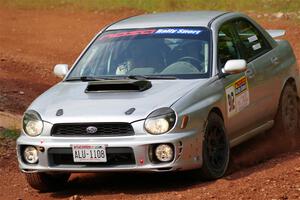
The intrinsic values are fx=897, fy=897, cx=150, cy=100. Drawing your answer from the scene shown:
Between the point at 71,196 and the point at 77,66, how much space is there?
157cm

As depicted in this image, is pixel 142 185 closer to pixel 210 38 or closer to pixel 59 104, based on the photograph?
pixel 59 104

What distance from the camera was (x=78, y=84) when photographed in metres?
8.53

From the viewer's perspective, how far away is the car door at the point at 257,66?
9.03 m

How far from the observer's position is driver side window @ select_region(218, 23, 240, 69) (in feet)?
28.9

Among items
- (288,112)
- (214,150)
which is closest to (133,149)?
(214,150)

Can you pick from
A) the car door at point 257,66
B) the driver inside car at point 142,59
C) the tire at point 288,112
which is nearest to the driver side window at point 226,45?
the car door at point 257,66

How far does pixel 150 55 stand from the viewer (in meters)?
8.70

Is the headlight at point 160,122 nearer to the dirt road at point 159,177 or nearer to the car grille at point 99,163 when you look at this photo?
the car grille at point 99,163

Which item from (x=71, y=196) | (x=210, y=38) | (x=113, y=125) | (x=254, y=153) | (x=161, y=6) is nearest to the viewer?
(x=113, y=125)

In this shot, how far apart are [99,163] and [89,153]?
0.13m

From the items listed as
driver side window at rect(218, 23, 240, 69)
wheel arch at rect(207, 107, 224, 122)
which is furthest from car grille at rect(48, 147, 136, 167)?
driver side window at rect(218, 23, 240, 69)

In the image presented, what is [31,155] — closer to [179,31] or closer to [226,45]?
[179,31]

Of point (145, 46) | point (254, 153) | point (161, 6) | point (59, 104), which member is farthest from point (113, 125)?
point (161, 6)

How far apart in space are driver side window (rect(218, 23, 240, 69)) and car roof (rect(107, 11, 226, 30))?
179mm
